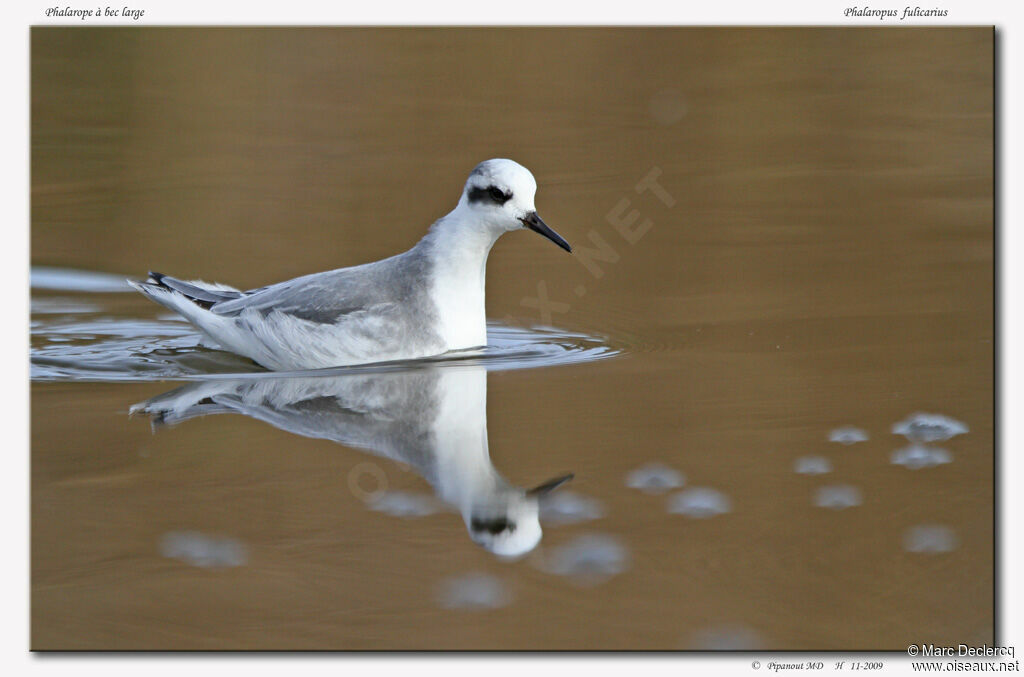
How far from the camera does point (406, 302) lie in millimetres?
6879

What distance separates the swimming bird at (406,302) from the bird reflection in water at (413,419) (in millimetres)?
187

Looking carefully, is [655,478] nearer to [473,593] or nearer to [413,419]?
[473,593]

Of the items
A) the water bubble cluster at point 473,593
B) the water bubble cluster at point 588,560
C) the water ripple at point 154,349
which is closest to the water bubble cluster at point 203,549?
the water bubble cluster at point 473,593

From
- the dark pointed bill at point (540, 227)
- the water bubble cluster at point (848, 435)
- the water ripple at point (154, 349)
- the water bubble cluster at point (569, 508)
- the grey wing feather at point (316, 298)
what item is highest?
the dark pointed bill at point (540, 227)

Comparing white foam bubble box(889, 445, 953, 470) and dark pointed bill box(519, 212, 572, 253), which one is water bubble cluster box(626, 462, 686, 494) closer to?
white foam bubble box(889, 445, 953, 470)

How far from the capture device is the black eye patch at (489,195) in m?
6.77

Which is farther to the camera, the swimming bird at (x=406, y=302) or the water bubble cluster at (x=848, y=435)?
the swimming bird at (x=406, y=302)

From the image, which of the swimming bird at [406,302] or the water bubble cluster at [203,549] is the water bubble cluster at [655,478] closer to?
the water bubble cluster at [203,549]

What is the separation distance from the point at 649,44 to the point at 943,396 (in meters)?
6.24

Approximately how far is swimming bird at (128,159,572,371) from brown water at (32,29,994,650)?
28 cm

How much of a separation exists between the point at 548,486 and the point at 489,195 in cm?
214

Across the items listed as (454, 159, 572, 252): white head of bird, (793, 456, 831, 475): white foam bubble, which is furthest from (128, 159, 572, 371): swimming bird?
(793, 456, 831, 475): white foam bubble

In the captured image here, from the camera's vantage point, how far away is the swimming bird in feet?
22.3
